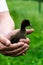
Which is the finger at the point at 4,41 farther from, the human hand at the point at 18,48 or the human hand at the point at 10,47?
the human hand at the point at 18,48

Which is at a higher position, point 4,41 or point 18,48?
point 4,41

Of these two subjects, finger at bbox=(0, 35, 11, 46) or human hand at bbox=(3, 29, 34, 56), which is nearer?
finger at bbox=(0, 35, 11, 46)

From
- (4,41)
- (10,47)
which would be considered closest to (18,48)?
(10,47)

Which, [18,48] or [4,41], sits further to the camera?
[18,48]

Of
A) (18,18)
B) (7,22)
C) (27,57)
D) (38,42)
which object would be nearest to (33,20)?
(18,18)

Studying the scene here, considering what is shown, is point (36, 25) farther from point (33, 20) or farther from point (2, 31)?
point (2, 31)

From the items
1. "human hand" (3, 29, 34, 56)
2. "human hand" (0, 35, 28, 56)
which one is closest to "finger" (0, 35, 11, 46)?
"human hand" (0, 35, 28, 56)

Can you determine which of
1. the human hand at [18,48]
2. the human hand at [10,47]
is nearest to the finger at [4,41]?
the human hand at [10,47]

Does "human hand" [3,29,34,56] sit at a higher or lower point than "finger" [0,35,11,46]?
lower

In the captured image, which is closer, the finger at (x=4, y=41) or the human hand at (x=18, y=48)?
the finger at (x=4, y=41)

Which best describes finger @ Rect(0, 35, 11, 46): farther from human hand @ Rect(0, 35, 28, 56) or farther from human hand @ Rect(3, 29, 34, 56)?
human hand @ Rect(3, 29, 34, 56)

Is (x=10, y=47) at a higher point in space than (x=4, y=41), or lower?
lower

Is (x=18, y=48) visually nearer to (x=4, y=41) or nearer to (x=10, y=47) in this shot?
(x=10, y=47)

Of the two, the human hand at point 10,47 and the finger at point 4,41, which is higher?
the finger at point 4,41
